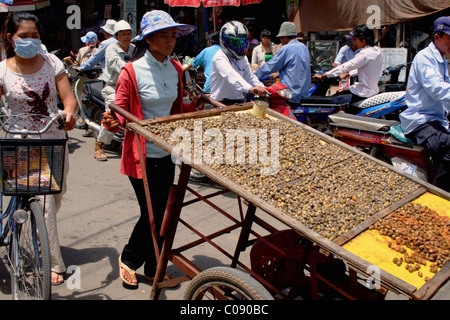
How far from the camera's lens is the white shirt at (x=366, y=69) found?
6.55 meters

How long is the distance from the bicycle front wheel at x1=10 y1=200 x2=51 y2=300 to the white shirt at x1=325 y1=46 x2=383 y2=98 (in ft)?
16.8

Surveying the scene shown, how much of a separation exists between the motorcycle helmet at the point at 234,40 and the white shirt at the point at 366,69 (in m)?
2.16

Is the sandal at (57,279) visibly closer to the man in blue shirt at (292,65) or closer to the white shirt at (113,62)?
the white shirt at (113,62)

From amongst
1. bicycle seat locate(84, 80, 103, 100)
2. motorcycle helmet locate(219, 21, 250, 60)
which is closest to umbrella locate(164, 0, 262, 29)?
bicycle seat locate(84, 80, 103, 100)

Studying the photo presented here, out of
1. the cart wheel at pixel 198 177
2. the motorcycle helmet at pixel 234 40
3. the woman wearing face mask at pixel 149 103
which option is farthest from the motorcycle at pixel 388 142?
the woman wearing face mask at pixel 149 103

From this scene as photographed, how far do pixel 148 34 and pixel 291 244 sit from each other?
1666 millimetres

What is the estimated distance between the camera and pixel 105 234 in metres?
Answer: 4.20

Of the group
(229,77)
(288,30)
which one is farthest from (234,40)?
(288,30)

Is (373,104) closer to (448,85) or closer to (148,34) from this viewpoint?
(448,85)

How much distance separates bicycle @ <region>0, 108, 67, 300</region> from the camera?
100.0 inches

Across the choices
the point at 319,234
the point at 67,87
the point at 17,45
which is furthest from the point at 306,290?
the point at 17,45

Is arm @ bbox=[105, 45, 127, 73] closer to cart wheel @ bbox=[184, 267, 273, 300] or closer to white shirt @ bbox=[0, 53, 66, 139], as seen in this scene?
white shirt @ bbox=[0, 53, 66, 139]

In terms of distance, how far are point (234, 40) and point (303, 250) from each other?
303 cm

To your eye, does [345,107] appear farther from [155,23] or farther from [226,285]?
[226,285]
